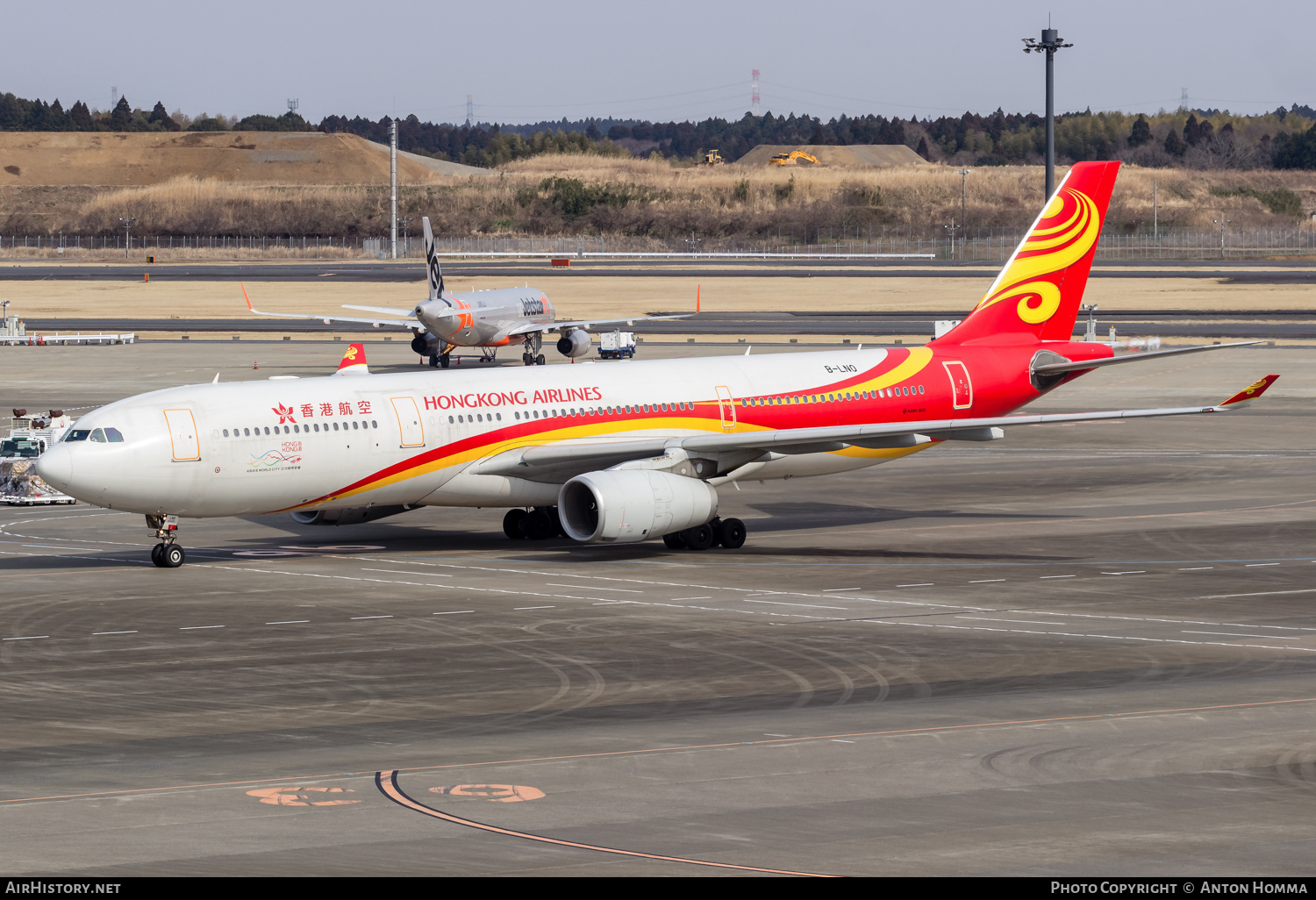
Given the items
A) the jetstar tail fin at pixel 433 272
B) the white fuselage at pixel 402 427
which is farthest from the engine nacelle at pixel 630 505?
the jetstar tail fin at pixel 433 272

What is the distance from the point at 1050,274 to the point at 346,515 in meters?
20.8

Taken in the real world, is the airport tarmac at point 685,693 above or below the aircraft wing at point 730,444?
below

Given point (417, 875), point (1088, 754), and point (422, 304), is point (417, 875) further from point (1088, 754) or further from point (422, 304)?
point (422, 304)

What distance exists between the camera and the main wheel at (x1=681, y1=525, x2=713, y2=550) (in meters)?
42.0

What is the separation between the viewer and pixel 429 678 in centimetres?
2786

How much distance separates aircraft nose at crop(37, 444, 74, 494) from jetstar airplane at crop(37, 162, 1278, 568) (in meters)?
0.04

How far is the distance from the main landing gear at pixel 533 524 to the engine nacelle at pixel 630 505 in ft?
11.3

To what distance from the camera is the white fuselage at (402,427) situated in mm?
37469

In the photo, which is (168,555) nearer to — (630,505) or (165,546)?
(165,546)

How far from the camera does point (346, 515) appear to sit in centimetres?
4225

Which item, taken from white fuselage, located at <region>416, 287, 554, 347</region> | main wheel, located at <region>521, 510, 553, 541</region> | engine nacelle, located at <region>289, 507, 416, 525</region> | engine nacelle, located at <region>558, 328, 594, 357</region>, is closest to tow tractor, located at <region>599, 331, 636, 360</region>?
engine nacelle, located at <region>558, 328, 594, 357</region>

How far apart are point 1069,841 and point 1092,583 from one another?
2018 centimetres

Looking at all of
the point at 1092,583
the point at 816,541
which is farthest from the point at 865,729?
the point at 816,541

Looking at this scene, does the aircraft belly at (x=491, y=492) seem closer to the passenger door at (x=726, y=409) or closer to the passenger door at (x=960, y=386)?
the passenger door at (x=726, y=409)
